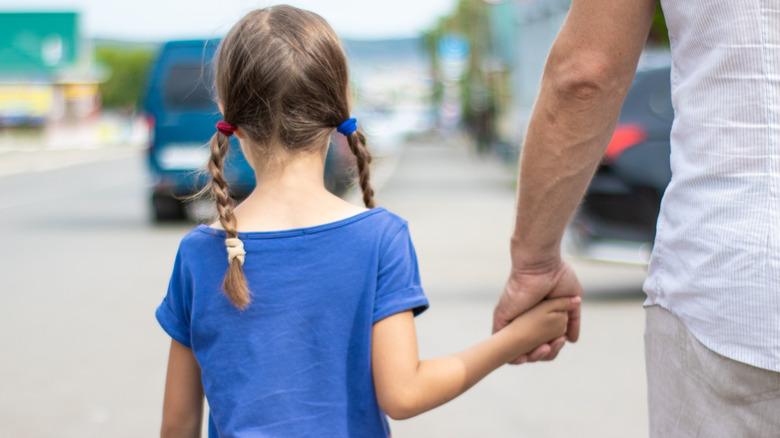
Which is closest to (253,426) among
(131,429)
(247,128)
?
(247,128)

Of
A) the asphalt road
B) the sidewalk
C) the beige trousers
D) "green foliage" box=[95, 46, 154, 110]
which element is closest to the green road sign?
the asphalt road

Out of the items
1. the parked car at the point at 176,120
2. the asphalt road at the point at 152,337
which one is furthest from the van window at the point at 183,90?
the asphalt road at the point at 152,337

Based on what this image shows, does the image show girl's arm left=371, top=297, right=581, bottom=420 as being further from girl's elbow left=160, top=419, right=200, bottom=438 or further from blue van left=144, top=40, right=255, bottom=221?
blue van left=144, top=40, right=255, bottom=221

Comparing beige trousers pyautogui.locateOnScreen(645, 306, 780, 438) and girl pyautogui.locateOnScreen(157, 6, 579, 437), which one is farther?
girl pyautogui.locateOnScreen(157, 6, 579, 437)

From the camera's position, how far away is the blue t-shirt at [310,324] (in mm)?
1696

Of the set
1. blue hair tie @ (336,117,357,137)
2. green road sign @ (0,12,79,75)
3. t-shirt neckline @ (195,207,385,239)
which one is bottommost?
green road sign @ (0,12,79,75)

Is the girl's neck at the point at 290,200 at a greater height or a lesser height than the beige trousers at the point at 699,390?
greater

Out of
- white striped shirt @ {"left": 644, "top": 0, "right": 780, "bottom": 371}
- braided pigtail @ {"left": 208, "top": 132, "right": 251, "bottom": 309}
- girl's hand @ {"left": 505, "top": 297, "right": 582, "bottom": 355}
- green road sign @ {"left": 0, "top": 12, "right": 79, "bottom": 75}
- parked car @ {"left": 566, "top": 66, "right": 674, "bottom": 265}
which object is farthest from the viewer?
green road sign @ {"left": 0, "top": 12, "right": 79, "bottom": 75}

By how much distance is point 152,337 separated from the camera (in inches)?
245

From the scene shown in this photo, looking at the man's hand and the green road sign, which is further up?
the man's hand

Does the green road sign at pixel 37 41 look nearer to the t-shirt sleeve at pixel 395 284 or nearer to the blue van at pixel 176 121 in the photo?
the blue van at pixel 176 121

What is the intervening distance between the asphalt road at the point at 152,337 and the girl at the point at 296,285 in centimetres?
261

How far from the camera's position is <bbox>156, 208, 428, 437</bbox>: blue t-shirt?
1.70m

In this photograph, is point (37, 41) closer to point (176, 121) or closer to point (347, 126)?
point (176, 121)
